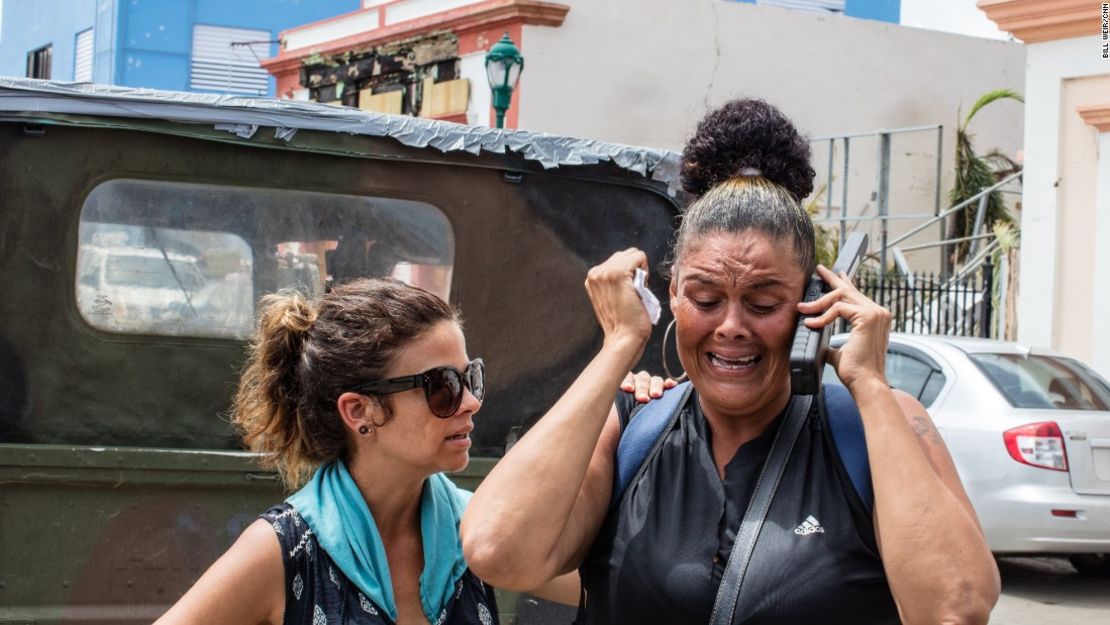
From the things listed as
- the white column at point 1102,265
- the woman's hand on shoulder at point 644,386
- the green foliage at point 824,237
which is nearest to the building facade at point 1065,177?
the white column at point 1102,265

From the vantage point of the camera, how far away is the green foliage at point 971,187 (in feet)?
66.2

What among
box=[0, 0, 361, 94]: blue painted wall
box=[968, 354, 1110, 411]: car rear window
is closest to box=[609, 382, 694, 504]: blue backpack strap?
box=[968, 354, 1110, 411]: car rear window

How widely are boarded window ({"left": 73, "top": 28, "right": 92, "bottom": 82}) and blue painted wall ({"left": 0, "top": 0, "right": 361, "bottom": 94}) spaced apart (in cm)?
17

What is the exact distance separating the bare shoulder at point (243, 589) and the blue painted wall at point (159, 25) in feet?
83.3

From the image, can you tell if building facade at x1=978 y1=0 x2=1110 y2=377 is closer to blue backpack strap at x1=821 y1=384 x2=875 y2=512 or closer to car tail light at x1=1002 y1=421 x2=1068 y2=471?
car tail light at x1=1002 y1=421 x2=1068 y2=471

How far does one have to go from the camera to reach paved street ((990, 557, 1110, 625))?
27.1ft

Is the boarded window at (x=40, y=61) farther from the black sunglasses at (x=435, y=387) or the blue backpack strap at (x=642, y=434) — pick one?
the blue backpack strap at (x=642, y=434)

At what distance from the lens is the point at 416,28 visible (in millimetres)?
20359

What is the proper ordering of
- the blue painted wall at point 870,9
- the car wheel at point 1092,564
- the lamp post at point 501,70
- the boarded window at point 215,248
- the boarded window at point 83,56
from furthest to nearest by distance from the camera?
the boarded window at point 83,56, the blue painted wall at point 870,9, the lamp post at point 501,70, the car wheel at point 1092,564, the boarded window at point 215,248

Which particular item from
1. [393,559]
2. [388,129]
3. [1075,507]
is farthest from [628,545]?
[1075,507]

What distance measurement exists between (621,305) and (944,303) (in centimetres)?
1562

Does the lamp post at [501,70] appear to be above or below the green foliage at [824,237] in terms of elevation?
above

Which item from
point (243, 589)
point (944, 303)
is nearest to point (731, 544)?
point (243, 589)

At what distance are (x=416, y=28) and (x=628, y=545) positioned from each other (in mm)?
18617
